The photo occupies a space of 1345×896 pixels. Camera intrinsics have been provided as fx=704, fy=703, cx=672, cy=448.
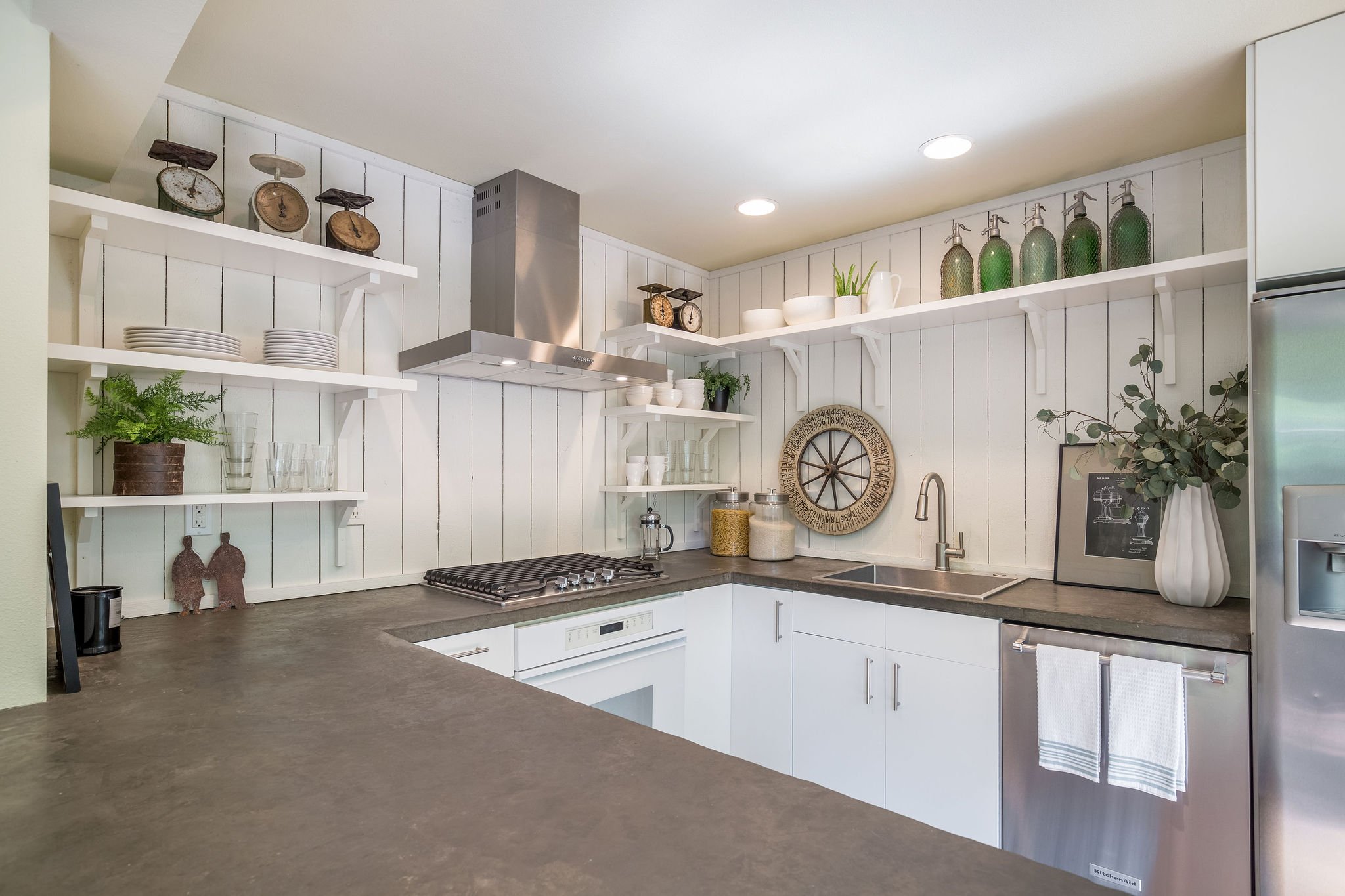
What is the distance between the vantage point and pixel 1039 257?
246 cm

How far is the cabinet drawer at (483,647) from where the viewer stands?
1.89m

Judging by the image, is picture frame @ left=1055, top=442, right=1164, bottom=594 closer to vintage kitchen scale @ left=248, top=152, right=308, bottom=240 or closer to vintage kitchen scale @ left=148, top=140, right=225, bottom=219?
vintage kitchen scale @ left=248, top=152, right=308, bottom=240

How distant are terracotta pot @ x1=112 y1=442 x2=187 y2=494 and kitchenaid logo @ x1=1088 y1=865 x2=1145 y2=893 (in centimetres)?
257

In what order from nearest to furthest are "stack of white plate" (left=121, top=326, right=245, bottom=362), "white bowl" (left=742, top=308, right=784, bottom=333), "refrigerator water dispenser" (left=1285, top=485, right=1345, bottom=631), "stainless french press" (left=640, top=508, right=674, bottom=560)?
"refrigerator water dispenser" (left=1285, top=485, right=1345, bottom=631), "stack of white plate" (left=121, top=326, right=245, bottom=362), "stainless french press" (left=640, top=508, right=674, bottom=560), "white bowl" (left=742, top=308, right=784, bottom=333)

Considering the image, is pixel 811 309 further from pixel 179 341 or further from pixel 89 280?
pixel 89 280

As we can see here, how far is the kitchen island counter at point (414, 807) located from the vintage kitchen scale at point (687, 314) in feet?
6.99

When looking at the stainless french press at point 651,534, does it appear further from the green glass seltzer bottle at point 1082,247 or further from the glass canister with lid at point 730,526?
the green glass seltzer bottle at point 1082,247

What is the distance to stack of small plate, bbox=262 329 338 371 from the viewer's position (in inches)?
77.1

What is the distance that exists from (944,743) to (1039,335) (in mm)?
1465

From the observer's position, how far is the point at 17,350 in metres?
1.19

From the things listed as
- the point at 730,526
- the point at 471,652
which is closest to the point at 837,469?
the point at 730,526

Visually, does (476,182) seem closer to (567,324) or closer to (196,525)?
(567,324)

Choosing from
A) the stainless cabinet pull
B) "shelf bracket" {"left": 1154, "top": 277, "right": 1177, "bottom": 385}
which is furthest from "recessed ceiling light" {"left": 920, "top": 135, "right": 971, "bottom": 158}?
the stainless cabinet pull

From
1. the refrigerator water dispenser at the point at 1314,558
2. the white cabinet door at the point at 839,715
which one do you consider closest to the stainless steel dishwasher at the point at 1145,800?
the refrigerator water dispenser at the point at 1314,558
